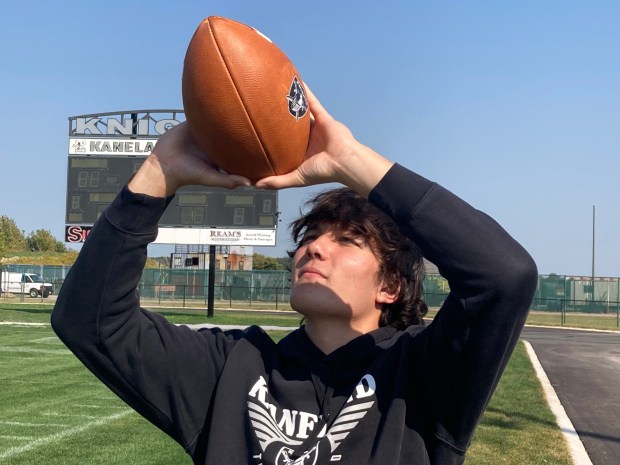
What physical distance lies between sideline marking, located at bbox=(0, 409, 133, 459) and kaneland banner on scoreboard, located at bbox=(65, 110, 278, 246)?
1336 centimetres

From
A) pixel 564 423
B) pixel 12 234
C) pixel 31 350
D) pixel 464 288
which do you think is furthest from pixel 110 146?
pixel 12 234

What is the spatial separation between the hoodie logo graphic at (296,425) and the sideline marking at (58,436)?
16.2 feet

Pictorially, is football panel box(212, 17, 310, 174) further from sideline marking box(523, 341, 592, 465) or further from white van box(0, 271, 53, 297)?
white van box(0, 271, 53, 297)

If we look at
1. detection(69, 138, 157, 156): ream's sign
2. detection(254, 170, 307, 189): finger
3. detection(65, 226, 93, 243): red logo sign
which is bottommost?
detection(254, 170, 307, 189): finger

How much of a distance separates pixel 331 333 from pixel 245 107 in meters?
0.68

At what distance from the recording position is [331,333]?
2.40 m

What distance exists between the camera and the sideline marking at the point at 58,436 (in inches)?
262

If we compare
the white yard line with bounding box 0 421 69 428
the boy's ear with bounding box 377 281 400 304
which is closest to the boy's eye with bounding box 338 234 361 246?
the boy's ear with bounding box 377 281 400 304

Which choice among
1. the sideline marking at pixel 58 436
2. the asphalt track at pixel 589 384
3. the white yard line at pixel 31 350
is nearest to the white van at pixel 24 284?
the asphalt track at pixel 589 384

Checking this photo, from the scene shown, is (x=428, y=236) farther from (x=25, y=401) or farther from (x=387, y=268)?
(x=25, y=401)

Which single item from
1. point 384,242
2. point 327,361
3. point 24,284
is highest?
point 384,242

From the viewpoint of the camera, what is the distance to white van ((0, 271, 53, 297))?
43719mm

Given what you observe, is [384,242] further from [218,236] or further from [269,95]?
[218,236]

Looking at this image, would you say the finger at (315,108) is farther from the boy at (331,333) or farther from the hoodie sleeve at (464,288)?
the hoodie sleeve at (464,288)
